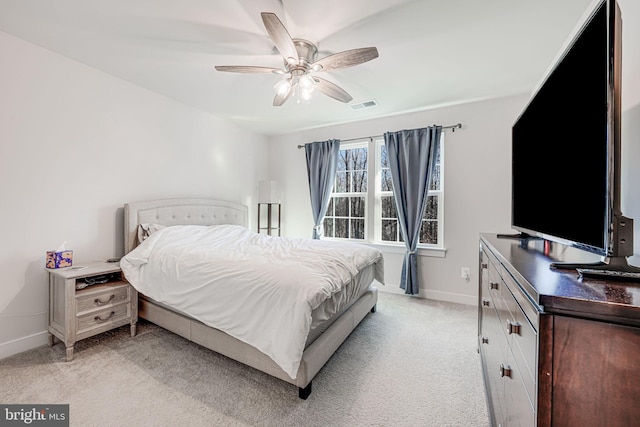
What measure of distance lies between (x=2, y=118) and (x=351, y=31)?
2902 millimetres

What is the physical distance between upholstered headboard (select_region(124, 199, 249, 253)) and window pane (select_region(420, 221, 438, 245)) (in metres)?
2.79

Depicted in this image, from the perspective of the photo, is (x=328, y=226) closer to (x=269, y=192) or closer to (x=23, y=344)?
(x=269, y=192)

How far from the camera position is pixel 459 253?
11.2 feet

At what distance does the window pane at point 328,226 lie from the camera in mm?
4500

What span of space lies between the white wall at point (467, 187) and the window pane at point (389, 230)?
0.25m

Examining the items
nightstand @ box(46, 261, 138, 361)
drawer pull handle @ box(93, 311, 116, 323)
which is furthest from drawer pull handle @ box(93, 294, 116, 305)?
drawer pull handle @ box(93, 311, 116, 323)

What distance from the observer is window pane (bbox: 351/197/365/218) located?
13.8ft

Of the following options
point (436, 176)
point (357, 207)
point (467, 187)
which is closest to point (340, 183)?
point (357, 207)

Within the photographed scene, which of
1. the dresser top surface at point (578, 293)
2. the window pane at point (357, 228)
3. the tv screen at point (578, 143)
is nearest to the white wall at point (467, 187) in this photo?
the window pane at point (357, 228)

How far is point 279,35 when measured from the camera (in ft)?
5.57

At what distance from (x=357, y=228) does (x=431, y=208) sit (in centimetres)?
116

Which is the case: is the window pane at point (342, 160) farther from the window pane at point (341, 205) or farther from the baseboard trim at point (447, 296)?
the baseboard trim at point (447, 296)

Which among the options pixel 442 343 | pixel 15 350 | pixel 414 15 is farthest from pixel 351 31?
pixel 15 350

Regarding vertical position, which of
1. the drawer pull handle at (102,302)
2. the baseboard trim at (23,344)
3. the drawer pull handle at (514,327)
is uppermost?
the drawer pull handle at (514,327)
